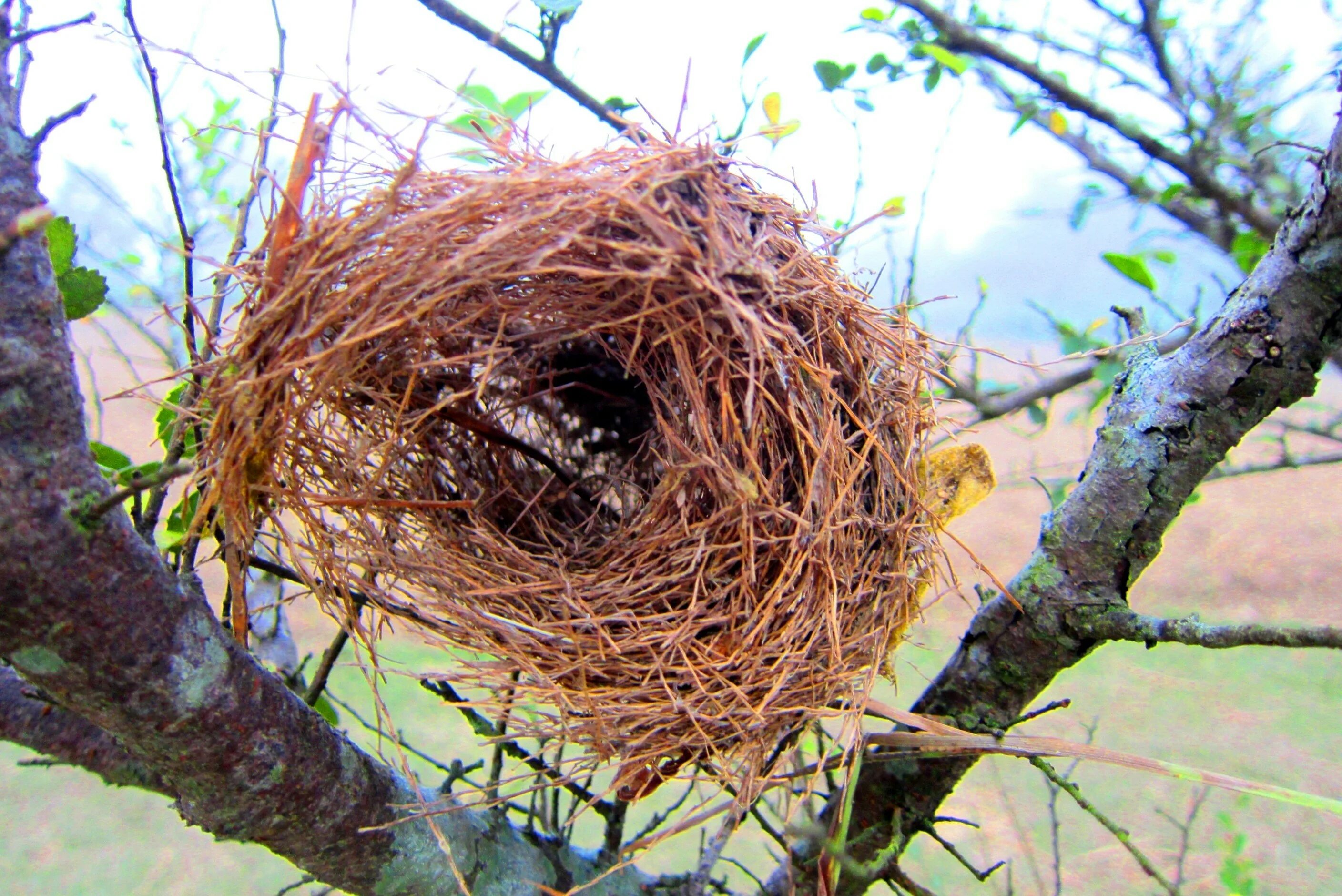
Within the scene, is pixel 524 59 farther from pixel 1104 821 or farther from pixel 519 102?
pixel 1104 821

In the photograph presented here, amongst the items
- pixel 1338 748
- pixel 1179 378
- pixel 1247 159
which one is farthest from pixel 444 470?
pixel 1338 748

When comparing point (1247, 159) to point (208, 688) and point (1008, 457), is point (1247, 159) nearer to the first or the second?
point (1008, 457)

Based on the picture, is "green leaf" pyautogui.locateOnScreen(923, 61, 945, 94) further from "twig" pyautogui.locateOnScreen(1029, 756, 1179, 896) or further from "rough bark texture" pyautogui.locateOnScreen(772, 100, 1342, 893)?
"twig" pyautogui.locateOnScreen(1029, 756, 1179, 896)

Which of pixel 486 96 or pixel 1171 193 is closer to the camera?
pixel 486 96

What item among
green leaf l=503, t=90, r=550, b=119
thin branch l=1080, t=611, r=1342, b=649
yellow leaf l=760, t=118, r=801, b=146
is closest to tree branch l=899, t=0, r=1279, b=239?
yellow leaf l=760, t=118, r=801, b=146

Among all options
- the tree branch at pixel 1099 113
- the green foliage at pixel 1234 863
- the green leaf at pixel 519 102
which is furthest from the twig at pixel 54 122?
the green foliage at pixel 1234 863

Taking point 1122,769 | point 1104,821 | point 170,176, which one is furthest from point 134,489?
point 1122,769
